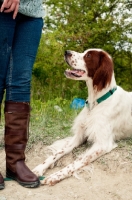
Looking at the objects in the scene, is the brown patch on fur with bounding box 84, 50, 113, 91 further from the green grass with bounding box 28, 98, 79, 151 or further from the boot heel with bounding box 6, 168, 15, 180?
the boot heel with bounding box 6, 168, 15, 180

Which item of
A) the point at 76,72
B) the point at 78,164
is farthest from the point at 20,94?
the point at 76,72

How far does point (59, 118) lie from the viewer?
19.1 ft

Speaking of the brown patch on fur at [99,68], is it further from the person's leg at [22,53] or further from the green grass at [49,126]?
the person's leg at [22,53]

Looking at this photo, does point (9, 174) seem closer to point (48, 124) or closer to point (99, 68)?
point (99, 68)

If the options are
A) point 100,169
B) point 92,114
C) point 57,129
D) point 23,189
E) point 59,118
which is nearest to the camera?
point 23,189

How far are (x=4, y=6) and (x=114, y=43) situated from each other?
685 cm

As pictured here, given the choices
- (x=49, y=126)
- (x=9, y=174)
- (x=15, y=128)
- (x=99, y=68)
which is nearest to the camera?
(x=15, y=128)

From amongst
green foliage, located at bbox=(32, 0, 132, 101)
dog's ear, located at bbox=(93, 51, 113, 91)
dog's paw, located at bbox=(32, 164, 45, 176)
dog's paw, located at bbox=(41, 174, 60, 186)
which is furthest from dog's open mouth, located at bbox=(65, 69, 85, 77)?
green foliage, located at bbox=(32, 0, 132, 101)

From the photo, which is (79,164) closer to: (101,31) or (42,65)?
(42,65)

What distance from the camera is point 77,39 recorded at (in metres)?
9.38

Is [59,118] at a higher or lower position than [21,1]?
lower

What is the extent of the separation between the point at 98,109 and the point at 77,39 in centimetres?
506

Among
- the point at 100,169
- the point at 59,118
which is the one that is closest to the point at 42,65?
the point at 59,118

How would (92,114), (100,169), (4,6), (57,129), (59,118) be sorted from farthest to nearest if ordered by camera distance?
(59,118) → (57,129) → (92,114) → (100,169) → (4,6)
